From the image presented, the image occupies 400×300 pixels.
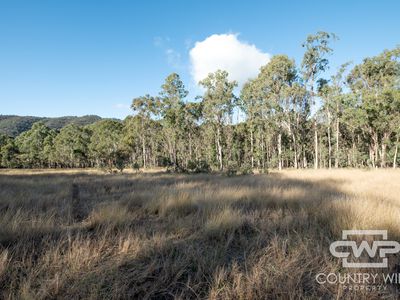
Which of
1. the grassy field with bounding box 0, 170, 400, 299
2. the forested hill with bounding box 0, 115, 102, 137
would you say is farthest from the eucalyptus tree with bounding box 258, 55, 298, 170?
the forested hill with bounding box 0, 115, 102, 137

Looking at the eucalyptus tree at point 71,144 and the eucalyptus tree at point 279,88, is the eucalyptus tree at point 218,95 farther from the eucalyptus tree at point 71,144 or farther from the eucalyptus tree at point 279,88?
the eucalyptus tree at point 71,144

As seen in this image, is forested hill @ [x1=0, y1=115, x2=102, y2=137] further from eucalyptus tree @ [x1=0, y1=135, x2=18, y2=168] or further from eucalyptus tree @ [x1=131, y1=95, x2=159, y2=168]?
eucalyptus tree @ [x1=131, y1=95, x2=159, y2=168]

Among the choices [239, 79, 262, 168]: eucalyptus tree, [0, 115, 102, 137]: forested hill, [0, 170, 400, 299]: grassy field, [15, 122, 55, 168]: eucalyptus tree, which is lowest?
[0, 170, 400, 299]: grassy field

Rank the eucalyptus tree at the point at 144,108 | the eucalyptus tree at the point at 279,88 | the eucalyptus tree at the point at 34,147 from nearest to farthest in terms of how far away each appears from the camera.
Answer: the eucalyptus tree at the point at 279,88 < the eucalyptus tree at the point at 144,108 < the eucalyptus tree at the point at 34,147

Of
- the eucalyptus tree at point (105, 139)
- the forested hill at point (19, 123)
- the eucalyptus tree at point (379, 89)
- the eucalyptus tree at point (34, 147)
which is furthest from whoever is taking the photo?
the forested hill at point (19, 123)

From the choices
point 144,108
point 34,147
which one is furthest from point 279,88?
point 34,147

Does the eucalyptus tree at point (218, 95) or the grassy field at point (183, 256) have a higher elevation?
the eucalyptus tree at point (218, 95)

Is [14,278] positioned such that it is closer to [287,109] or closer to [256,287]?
[256,287]

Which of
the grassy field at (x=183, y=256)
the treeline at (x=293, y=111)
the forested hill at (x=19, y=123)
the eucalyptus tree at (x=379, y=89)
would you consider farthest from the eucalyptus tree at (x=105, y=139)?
the forested hill at (x=19, y=123)

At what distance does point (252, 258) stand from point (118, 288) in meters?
1.56

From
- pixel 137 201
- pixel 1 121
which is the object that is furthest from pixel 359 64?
pixel 1 121

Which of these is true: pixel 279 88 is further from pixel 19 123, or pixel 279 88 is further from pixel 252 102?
pixel 19 123

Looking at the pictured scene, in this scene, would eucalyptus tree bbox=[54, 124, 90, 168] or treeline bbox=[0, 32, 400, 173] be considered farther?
eucalyptus tree bbox=[54, 124, 90, 168]

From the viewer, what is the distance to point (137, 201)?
6.24 meters
